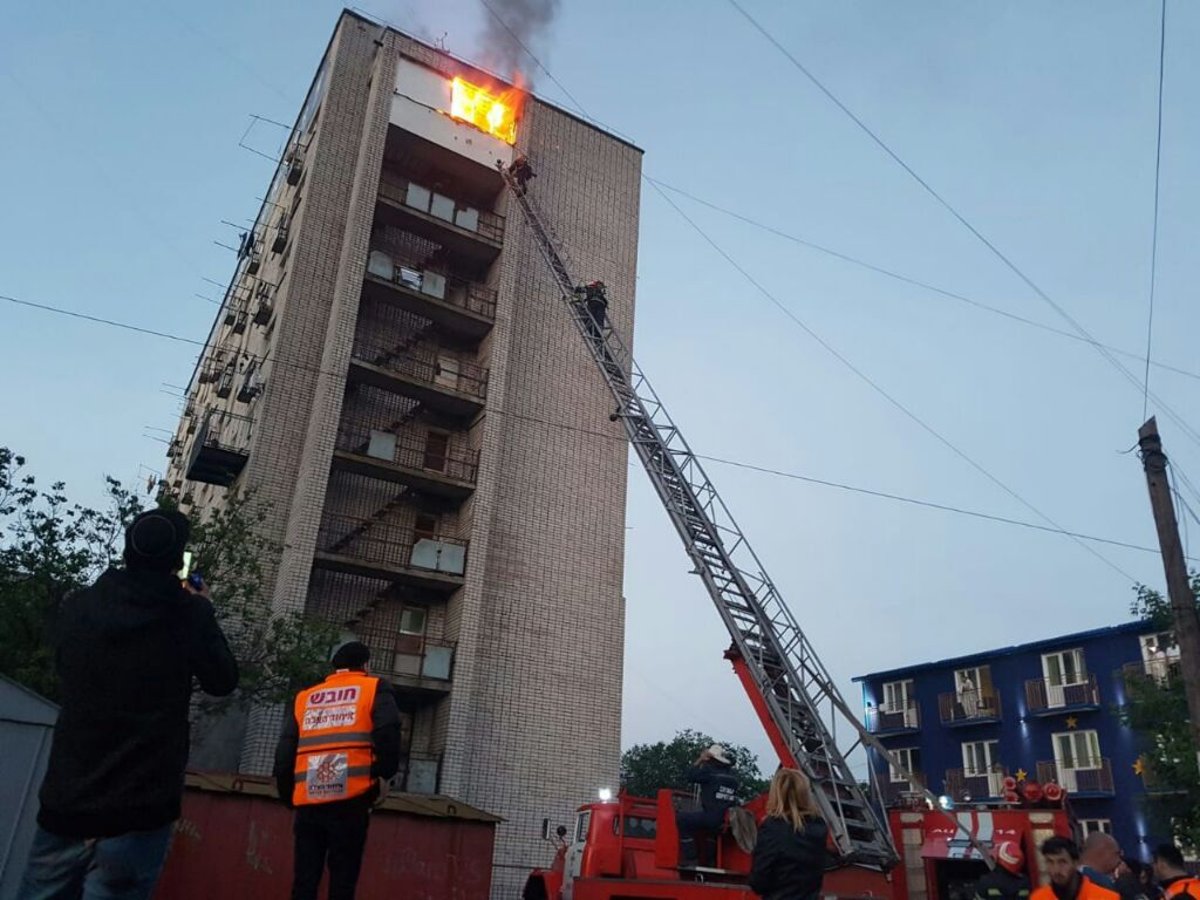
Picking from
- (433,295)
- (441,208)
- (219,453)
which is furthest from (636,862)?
(441,208)

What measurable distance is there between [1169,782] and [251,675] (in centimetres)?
2210

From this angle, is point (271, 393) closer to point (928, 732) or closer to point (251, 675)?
point (251, 675)

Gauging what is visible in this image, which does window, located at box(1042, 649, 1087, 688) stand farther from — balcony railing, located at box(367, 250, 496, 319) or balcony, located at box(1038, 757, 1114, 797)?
balcony railing, located at box(367, 250, 496, 319)

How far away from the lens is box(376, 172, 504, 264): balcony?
25.1 m

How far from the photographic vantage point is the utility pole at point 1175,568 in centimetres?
1180

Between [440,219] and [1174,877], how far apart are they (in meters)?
22.8

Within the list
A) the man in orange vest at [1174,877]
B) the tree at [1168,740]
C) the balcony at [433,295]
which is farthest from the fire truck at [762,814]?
the tree at [1168,740]

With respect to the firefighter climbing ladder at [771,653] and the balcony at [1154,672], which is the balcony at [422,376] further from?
the balcony at [1154,672]

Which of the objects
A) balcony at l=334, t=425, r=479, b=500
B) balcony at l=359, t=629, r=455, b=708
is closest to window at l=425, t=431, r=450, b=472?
balcony at l=334, t=425, r=479, b=500

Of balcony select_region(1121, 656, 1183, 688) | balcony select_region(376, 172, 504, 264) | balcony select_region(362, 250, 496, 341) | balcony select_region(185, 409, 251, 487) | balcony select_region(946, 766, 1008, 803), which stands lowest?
balcony select_region(946, 766, 1008, 803)

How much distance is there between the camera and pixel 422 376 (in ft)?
80.7

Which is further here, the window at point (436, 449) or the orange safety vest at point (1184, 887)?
the window at point (436, 449)

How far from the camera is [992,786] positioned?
122 feet

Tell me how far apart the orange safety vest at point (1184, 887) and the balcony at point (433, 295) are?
21.1 m
